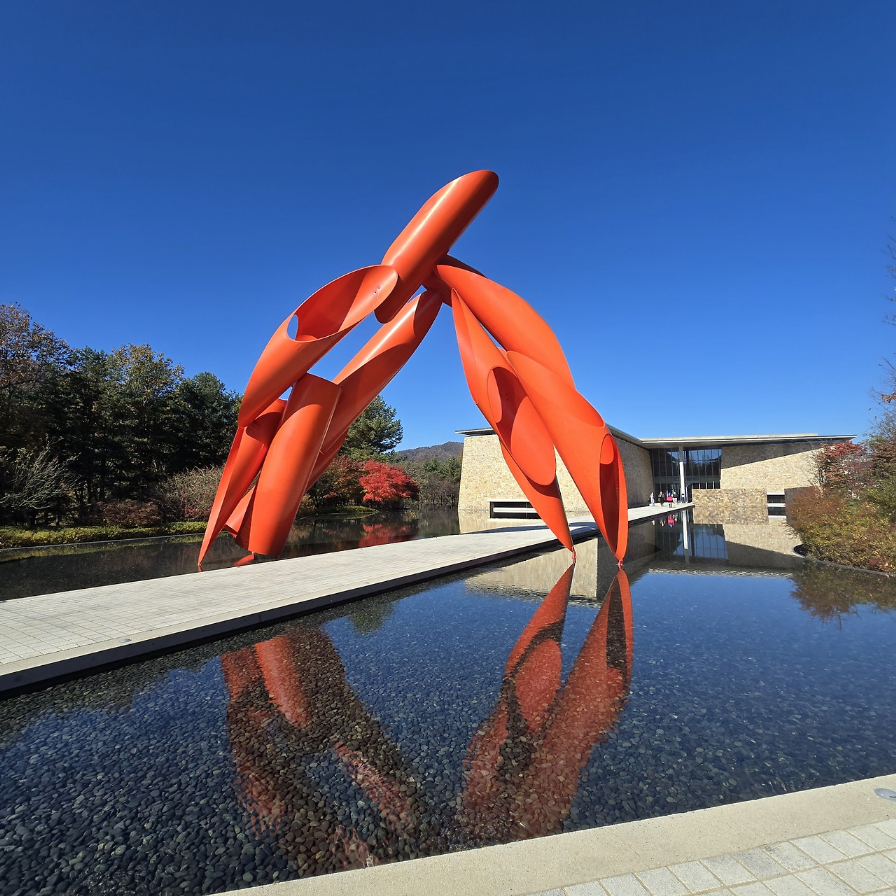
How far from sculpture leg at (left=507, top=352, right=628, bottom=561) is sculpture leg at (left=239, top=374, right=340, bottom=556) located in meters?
3.41

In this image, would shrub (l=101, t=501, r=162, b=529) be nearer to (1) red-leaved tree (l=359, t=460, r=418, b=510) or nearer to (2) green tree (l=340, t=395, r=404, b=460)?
(1) red-leaved tree (l=359, t=460, r=418, b=510)

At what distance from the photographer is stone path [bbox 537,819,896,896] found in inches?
77.4

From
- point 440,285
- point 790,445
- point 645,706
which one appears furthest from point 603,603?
point 790,445

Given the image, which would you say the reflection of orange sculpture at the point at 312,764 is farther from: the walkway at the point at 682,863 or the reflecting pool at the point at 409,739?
the walkway at the point at 682,863

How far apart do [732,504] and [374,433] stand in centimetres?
2850

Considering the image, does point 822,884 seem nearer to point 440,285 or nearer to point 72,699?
point 72,699

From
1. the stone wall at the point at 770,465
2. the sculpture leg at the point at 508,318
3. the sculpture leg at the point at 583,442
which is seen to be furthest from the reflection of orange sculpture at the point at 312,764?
the stone wall at the point at 770,465

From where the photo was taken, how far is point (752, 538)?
18047 mm

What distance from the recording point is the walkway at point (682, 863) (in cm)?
200

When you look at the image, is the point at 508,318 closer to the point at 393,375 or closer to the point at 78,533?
the point at 393,375

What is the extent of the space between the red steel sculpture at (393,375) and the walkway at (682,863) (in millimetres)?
6225

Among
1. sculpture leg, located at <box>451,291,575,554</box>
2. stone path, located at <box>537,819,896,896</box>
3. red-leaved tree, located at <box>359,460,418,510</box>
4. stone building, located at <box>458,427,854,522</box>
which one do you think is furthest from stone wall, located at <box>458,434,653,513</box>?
stone path, located at <box>537,819,896,896</box>

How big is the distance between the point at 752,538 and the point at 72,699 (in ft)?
63.0

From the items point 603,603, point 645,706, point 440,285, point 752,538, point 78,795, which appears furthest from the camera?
point 752,538
